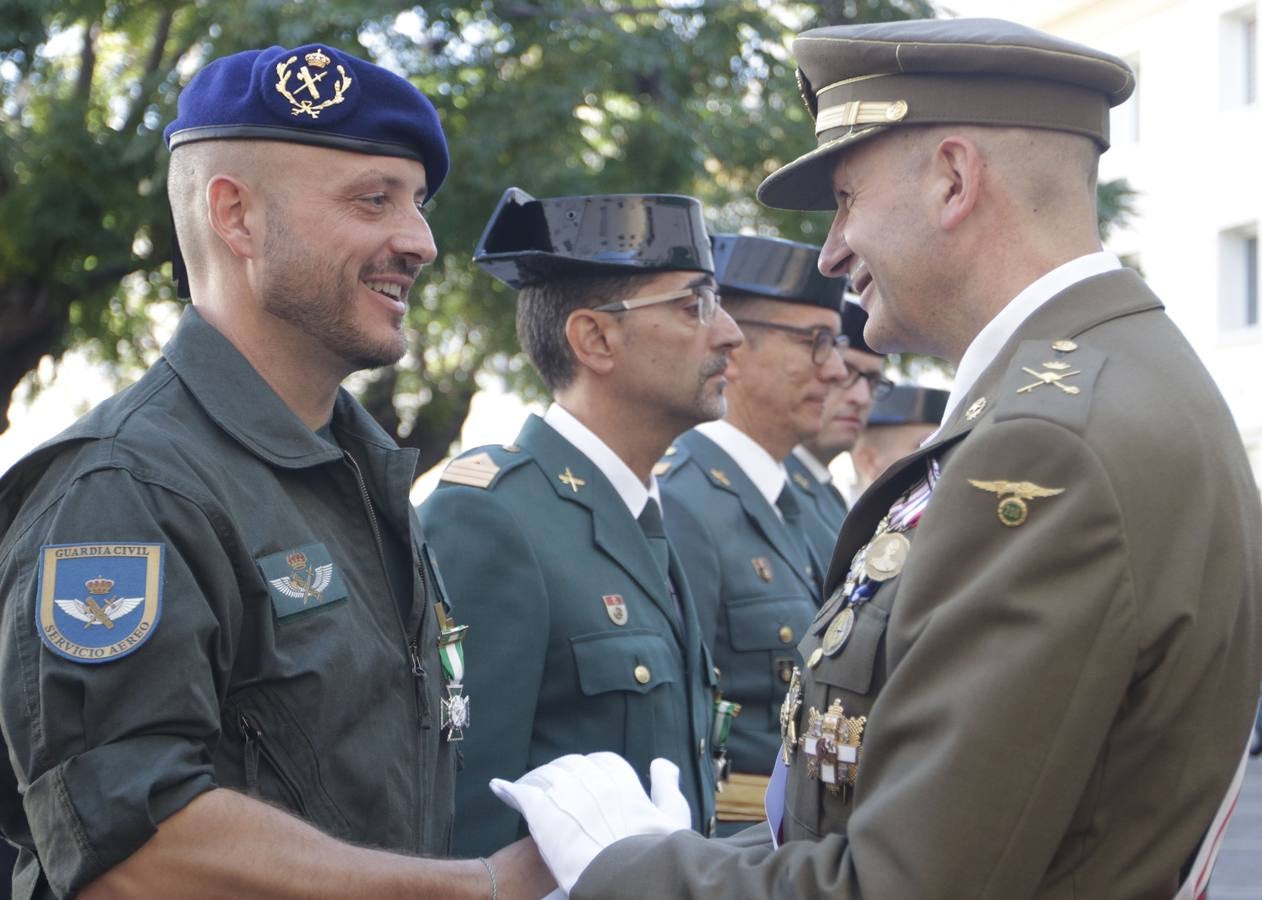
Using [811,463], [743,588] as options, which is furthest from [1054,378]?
[811,463]

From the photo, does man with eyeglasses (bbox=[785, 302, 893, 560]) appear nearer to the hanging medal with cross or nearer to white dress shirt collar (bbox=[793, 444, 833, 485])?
white dress shirt collar (bbox=[793, 444, 833, 485])

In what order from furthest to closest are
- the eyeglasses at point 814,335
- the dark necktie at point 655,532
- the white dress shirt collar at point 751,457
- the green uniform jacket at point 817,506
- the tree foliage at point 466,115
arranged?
the tree foliage at point 466,115 → the green uniform jacket at point 817,506 → the eyeglasses at point 814,335 → the white dress shirt collar at point 751,457 → the dark necktie at point 655,532

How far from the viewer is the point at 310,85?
8.96 feet

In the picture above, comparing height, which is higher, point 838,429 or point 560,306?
point 560,306

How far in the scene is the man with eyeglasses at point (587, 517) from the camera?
3377mm

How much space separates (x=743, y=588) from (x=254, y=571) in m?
2.43

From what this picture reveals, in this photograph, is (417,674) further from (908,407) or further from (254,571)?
(908,407)

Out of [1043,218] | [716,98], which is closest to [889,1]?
[716,98]

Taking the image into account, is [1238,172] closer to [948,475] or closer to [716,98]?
[716,98]

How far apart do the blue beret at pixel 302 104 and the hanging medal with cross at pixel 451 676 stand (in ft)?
2.85

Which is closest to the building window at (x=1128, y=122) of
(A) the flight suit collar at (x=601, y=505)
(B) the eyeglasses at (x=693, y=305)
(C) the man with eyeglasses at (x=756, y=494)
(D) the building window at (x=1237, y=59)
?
(D) the building window at (x=1237, y=59)

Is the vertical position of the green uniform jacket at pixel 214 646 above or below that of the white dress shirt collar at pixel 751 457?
above

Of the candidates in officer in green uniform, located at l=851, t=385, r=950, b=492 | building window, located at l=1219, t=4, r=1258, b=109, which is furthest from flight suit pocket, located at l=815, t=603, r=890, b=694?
building window, located at l=1219, t=4, r=1258, b=109

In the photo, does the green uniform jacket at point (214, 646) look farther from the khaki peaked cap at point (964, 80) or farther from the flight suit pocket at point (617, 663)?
the khaki peaked cap at point (964, 80)
